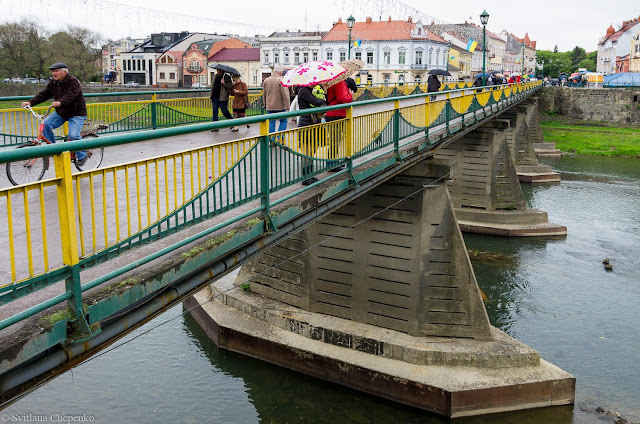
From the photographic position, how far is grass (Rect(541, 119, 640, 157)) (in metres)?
50.1

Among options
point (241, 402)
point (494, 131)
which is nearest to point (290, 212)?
point (241, 402)

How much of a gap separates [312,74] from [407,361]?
6.30 meters

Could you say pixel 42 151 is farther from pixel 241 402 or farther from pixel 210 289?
pixel 210 289

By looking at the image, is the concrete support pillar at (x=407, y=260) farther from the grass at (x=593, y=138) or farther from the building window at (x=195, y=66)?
the building window at (x=195, y=66)

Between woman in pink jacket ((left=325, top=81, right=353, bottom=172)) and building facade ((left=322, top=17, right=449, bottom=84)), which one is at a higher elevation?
building facade ((left=322, top=17, right=449, bottom=84))

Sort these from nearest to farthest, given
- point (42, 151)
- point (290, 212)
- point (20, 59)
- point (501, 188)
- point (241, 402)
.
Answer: point (42, 151) → point (290, 212) → point (241, 402) → point (501, 188) → point (20, 59)

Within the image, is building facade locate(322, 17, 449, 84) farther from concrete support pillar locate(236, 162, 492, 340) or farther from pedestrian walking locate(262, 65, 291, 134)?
pedestrian walking locate(262, 65, 291, 134)

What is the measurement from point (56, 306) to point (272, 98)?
7642 millimetres

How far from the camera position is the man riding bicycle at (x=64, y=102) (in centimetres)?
798

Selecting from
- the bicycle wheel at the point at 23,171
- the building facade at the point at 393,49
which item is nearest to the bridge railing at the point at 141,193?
the bicycle wheel at the point at 23,171

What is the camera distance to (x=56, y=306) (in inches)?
170

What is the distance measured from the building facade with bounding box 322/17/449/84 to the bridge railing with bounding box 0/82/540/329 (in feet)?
192

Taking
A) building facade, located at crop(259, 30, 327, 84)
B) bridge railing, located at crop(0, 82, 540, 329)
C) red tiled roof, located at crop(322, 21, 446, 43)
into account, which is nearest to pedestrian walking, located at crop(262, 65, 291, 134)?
bridge railing, located at crop(0, 82, 540, 329)

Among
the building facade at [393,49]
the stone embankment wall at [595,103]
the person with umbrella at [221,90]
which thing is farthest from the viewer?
the building facade at [393,49]
